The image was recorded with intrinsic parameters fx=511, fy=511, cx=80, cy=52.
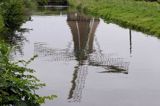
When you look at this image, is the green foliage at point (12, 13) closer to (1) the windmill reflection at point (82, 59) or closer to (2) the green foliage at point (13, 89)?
(1) the windmill reflection at point (82, 59)

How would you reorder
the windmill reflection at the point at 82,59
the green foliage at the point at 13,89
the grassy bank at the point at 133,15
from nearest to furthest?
the green foliage at the point at 13,89, the windmill reflection at the point at 82,59, the grassy bank at the point at 133,15

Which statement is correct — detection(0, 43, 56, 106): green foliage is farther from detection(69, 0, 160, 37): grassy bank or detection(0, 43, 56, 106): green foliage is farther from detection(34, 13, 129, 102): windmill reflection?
detection(69, 0, 160, 37): grassy bank

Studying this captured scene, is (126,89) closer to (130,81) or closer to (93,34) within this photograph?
(130,81)

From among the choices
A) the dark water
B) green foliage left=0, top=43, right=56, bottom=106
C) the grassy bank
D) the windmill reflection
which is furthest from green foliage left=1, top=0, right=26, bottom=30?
green foliage left=0, top=43, right=56, bottom=106

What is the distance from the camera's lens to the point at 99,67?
949 inches

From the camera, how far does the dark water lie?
56.7 ft

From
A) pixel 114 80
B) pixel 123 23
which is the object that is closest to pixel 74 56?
pixel 114 80

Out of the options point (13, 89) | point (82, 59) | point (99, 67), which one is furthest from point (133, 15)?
point (13, 89)

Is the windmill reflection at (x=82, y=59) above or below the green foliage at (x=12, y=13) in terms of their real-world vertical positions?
below

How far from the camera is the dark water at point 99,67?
17281 millimetres

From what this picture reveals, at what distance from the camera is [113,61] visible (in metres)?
25.2

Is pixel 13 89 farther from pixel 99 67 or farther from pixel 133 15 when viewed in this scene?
pixel 133 15

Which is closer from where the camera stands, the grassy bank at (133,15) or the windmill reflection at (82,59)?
the windmill reflection at (82,59)

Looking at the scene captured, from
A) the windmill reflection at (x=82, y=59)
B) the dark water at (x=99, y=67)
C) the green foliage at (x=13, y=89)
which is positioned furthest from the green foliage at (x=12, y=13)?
the green foliage at (x=13, y=89)
